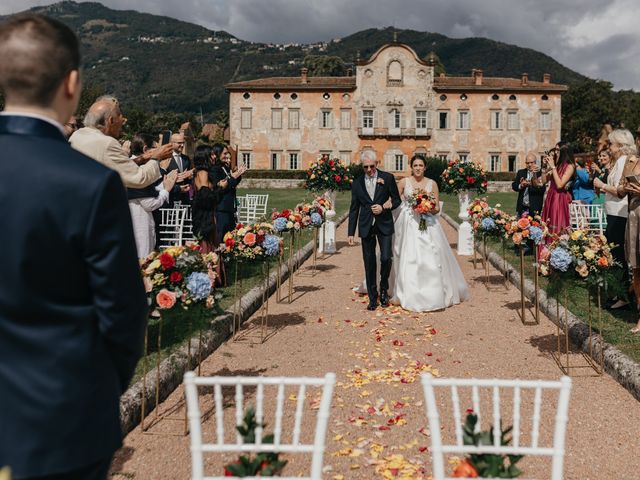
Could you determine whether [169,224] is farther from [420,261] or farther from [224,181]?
[420,261]

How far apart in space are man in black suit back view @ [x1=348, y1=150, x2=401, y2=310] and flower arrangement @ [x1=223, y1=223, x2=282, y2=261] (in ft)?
6.58

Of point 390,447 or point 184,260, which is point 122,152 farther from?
point 390,447

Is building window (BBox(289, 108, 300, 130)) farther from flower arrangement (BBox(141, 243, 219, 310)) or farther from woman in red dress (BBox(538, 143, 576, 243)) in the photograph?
flower arrangement (BBox(141, 243, 219, 310))

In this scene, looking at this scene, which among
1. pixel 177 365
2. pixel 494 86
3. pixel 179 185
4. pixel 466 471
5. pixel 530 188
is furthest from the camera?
pixel 494 86

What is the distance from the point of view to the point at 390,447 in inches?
170

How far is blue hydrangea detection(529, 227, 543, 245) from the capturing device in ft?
25.6

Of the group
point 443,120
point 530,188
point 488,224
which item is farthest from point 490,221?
point 443,120

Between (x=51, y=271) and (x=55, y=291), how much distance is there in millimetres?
63

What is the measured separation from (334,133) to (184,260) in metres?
53.0

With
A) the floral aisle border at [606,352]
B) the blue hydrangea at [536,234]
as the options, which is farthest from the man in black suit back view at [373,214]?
the floral aisle border at [606,352]

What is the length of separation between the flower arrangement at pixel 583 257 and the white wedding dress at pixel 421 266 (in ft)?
10.6

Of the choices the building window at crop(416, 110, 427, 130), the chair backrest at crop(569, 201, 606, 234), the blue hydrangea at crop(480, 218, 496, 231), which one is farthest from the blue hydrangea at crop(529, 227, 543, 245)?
the building window at crop(416, 110, 427, 130)

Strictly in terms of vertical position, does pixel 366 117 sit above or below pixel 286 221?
above

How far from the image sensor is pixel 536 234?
784 cm
